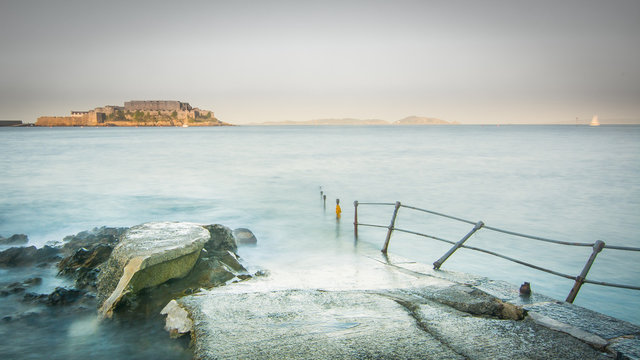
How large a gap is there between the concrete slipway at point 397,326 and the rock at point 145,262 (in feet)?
3.23

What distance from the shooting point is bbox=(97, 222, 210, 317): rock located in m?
5.98

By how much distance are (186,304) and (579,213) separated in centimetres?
1716

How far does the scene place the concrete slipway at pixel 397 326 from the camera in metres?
4.03

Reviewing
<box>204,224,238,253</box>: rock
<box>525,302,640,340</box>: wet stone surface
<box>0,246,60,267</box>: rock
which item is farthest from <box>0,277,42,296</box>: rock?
<box>525,302,640,340</box>: wet stone surface

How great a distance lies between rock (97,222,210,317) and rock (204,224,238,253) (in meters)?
1.25

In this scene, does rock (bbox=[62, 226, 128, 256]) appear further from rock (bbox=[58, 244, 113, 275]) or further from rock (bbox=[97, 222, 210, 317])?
rock (bbox=[97, 222, 210, 317])

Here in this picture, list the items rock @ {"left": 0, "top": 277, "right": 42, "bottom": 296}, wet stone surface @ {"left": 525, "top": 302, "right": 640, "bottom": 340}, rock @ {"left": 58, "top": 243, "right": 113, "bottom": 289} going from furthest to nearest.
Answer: rock @ {"left": 58, "top": 243, "right": 113, "bottom": 289} < rock @ {"left": 0, "top": 277, "right": 42, "bottom": 296} < wet stone surface @ {"left": 525, "top": 302, "right": 640, "bottom": 340}

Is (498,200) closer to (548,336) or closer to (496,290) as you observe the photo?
(496,290)

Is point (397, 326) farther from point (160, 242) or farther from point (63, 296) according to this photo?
point (63, 296)

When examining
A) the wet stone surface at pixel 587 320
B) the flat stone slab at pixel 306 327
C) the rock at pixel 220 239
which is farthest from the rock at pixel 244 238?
the wet stone surface at pixel 587 320

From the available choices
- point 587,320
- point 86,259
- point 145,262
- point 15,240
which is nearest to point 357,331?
point 587,320

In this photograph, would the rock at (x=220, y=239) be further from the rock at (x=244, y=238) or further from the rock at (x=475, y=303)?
the rock at (x=475, y=303)

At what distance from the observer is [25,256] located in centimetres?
884

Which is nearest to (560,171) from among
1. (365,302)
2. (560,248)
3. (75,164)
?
(560,248)
